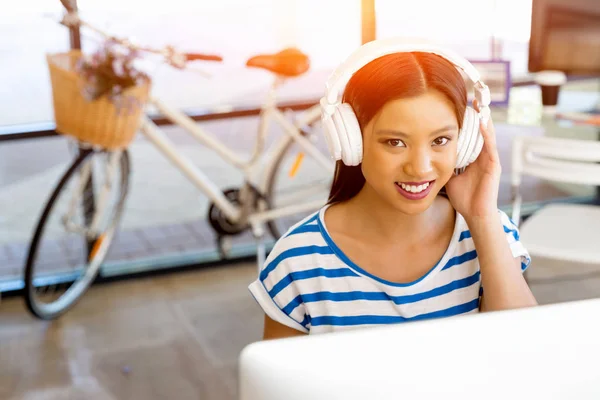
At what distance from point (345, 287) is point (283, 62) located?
198 centimetres

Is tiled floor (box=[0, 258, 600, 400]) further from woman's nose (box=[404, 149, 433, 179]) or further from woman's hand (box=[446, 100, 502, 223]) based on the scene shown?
woman's nose (box=[404, 149, 433, 179])

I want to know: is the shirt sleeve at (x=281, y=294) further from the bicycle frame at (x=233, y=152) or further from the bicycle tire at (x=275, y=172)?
the bicycle tire at (x=275, y=172)

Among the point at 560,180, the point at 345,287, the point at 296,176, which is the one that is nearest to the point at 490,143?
the point at 345,287

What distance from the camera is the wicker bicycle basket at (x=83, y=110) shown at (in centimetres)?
278

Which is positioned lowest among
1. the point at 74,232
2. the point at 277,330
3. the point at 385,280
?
the point at 74,232

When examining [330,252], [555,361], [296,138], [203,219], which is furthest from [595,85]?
[555,361]

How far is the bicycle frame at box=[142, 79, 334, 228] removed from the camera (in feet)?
10.3

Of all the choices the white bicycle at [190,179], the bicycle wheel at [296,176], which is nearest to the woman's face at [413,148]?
the white bicycle at [190,179]

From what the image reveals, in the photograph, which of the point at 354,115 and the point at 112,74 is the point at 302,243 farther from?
the point at 112,74

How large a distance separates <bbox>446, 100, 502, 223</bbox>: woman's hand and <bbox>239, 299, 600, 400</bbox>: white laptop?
0.54 meters

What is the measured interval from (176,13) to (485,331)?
3278 millimetres

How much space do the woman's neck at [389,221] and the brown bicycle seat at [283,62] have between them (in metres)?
1.87

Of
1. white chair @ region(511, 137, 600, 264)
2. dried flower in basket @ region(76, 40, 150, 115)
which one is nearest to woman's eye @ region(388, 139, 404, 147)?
white chair @ region(511, 137, 600, 264)

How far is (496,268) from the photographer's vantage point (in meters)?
1.11
